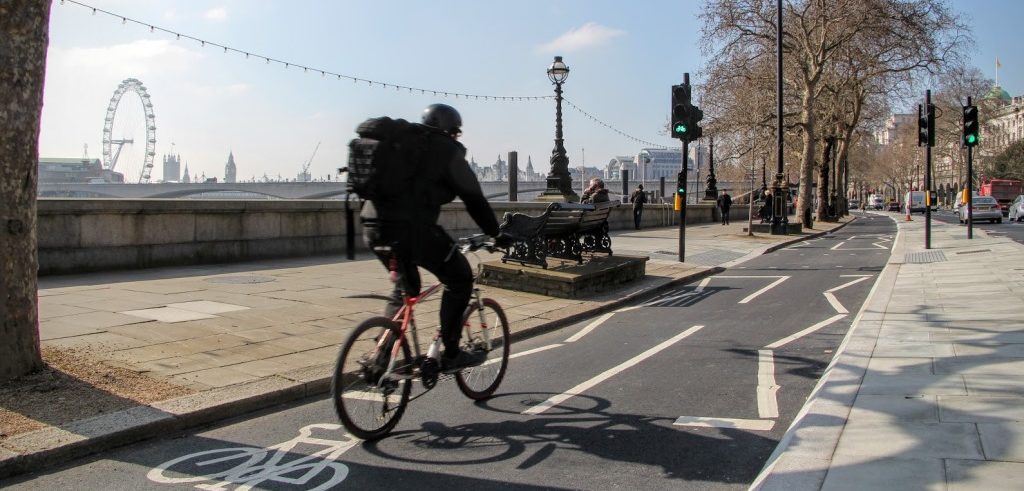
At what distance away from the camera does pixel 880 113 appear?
49500 millimetres

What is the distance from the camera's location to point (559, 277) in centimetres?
990

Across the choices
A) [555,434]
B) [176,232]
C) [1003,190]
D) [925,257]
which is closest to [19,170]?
[555,434]

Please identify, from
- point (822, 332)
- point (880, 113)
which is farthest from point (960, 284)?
point (880, 113)

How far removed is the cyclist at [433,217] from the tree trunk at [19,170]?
7.37ft

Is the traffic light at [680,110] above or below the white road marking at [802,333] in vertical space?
above

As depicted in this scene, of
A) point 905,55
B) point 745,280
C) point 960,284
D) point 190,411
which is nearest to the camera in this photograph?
point 190,411

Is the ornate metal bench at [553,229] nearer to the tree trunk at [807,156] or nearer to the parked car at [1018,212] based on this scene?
the tree trunk at [807,156]

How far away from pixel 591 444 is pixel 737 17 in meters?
31.1

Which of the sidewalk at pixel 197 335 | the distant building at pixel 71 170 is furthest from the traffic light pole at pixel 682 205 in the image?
the distant building at pixel 71 170

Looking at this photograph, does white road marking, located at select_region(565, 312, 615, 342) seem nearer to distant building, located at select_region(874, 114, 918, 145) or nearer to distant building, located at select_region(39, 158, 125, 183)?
distant building, located at select_region(39, 158, 125, 183)

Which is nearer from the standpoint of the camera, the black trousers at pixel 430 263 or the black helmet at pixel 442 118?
the black trousers at pixel 430 263

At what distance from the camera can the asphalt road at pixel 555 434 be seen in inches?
146

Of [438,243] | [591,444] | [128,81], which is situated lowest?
[591,444]

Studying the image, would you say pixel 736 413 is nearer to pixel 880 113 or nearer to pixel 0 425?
pixel 0 425
